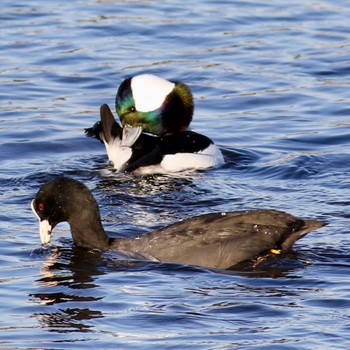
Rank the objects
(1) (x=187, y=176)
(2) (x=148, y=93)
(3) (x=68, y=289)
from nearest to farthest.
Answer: (3) (x=68, y=289), (1) (x=187, y=176), (2) (x=148, y=93)

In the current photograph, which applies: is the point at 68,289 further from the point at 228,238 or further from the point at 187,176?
the point at 187,176

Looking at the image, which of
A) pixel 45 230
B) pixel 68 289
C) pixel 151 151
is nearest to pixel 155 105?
pixel 151 151

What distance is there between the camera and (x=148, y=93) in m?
14.9

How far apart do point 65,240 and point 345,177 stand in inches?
131

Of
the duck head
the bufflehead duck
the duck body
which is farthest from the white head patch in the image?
the bufflehead duck

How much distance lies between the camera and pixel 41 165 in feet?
45.6

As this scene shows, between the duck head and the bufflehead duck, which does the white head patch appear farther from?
the bufflehead duck

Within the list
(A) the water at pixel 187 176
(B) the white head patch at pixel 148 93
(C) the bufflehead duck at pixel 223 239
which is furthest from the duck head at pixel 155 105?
(C) the bufflehead duck at pixel 223 239

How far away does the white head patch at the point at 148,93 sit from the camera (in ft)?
48.9

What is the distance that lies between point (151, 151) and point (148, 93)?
1167 millimetres

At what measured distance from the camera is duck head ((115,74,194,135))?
1491cm

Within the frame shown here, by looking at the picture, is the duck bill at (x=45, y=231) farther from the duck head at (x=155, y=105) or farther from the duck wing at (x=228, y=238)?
the duck head at (x=155, y=105)

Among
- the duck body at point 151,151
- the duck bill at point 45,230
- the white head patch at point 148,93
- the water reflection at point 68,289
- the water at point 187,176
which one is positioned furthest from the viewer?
the white head patch at point 148,93

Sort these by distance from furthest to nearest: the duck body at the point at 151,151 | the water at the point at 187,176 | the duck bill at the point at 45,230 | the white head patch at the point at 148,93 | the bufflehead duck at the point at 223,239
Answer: the white head patch at the point at 148,93
the duck body at the point at 151,151
the duck bill at the point at 45,230
the bufflehead duck at the point at 223,239
the water at the point at 187,176
